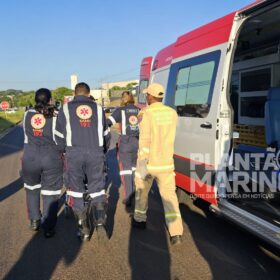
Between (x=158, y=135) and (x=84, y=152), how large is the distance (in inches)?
37.1

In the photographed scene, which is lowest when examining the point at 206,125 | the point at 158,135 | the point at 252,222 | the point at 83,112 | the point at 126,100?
the point at 252,222

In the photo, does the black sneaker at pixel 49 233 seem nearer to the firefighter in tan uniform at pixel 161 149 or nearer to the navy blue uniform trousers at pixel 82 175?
the navy blue uniform trousers at pixel 82 175

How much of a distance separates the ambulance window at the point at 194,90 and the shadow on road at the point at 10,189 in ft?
12.9

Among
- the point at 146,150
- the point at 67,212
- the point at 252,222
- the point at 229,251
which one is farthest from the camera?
the point at 67,212

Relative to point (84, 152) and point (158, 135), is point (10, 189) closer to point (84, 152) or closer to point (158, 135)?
point (84, 152)

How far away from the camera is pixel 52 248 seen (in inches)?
→ 186

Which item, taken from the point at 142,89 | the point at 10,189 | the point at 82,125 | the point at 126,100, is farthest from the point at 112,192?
the point at 82,125

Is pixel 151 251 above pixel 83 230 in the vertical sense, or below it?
below

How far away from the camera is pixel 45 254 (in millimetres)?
4543

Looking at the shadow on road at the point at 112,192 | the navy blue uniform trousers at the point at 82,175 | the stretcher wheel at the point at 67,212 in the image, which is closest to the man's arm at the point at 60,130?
the navy blue uniform trousers at the point at 82,175

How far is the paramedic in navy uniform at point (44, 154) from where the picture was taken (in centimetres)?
500

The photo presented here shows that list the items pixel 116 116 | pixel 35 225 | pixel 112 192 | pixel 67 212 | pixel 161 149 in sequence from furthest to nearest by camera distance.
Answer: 1. pixel 112 192
2. pixel 116 116
3. pixel 67 212
4. pixel 35 225
5. pixel 161 149

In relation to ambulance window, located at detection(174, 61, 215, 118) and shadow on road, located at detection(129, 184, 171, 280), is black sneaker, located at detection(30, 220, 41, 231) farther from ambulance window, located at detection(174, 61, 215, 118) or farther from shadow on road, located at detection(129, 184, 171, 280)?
ambulance window, located at detection(174, 61, 215, 118)

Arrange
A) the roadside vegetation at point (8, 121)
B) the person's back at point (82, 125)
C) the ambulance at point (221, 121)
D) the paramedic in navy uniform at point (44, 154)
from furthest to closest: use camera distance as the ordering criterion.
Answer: the roadside vegetation at point (8, 121) < the paramedic in navy uniform at point (44, 154) < the person's back at point (82, 125) < the ambulance at point (221, 121)
